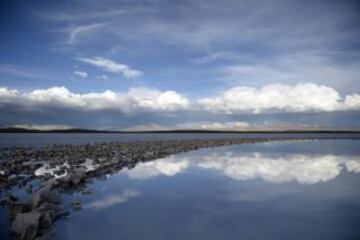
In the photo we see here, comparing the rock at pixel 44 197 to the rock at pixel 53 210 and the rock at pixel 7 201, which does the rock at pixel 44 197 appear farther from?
the rock at pixel 7 201

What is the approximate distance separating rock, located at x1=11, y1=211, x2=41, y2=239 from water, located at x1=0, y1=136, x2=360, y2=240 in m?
0.32

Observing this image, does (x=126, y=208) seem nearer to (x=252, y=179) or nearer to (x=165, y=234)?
(x=165, y=234)

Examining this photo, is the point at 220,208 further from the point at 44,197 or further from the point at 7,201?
the point at 7,201

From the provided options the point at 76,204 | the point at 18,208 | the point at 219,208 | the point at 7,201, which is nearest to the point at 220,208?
the point at 219,208

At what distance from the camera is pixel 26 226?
6.12 m

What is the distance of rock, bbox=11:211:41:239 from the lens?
5985 mm

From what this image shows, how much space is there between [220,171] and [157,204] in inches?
284

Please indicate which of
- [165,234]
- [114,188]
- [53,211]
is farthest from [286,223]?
[114,188]

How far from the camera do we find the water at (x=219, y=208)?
646cm

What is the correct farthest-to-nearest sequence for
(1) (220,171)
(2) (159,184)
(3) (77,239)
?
(1) (220,171) < (2) (159,184) < (3) (77,239)

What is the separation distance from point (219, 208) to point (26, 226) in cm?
479

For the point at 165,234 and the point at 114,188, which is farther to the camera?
the point at 114,188

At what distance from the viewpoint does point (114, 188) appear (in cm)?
1139

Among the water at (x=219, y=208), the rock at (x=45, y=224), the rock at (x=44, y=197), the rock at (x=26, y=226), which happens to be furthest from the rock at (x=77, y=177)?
the rock at (x=26, y=226)
